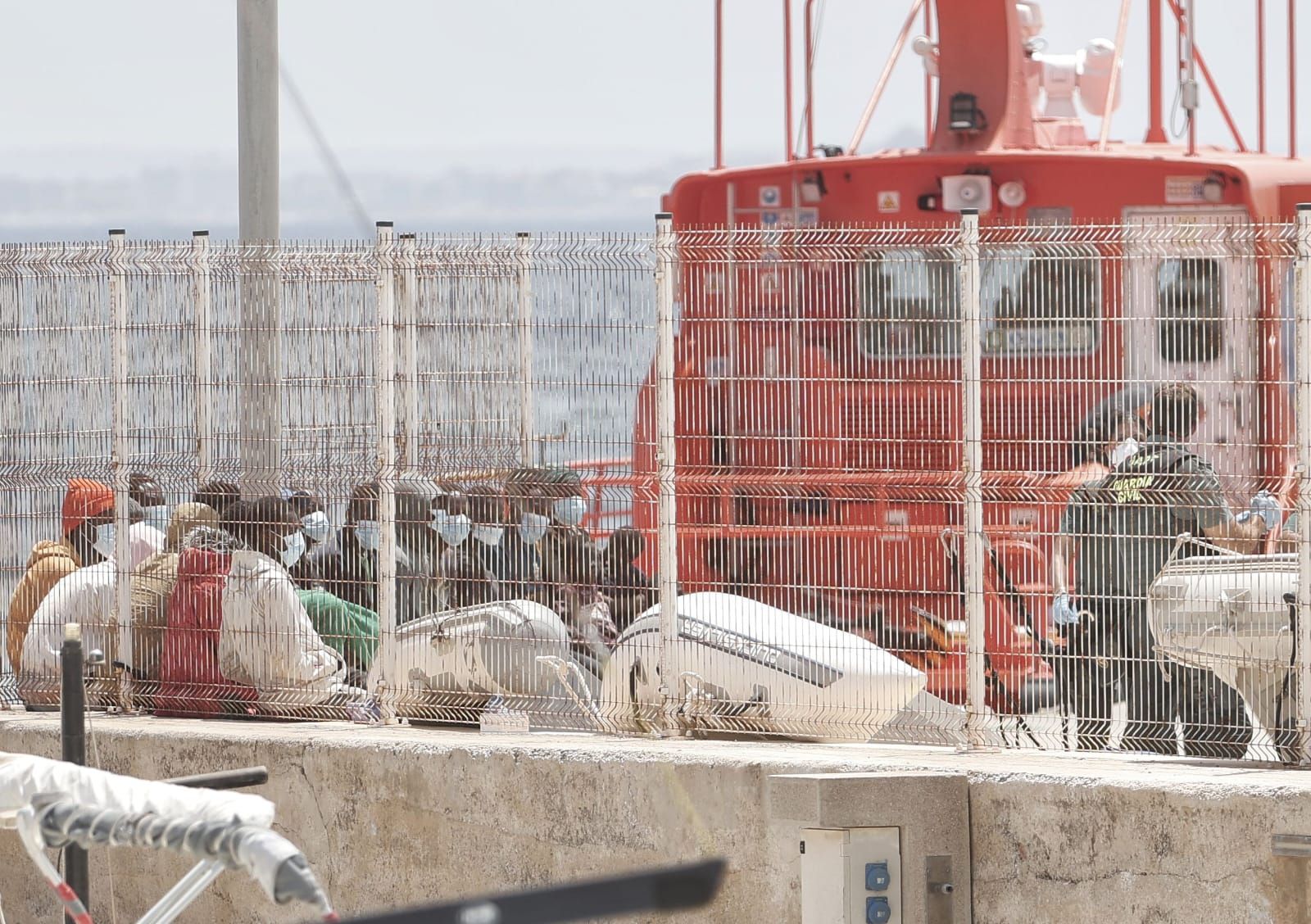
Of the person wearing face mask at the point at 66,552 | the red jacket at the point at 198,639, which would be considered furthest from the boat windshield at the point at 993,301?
the person wearing face mask at the point at 66,552

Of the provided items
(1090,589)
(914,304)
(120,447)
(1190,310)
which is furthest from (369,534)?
(1190,310)

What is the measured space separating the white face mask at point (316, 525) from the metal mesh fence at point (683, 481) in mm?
16

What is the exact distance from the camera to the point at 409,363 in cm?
1070

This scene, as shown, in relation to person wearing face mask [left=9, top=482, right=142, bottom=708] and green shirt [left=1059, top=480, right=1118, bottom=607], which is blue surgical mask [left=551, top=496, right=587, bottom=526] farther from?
person wearing face mask [left=9, top=482, right=142, bottom=708]

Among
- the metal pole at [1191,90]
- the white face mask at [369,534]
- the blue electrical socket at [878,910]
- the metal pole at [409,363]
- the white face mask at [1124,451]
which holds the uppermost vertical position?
the metal pole at [1191,90]

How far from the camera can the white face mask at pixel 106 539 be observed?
11.3 meters

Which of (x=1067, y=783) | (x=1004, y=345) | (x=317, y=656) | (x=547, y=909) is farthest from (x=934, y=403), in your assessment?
A: (x=547, y=909)

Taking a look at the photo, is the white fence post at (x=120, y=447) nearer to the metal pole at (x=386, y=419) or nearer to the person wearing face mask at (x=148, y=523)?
the person wearing face mask at (x=148, y=523)

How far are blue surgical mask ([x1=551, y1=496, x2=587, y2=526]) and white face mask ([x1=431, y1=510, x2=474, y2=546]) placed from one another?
478 mm

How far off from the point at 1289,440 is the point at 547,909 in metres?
6.16

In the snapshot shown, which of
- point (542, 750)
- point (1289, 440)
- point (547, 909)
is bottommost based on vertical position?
point (542, 750)

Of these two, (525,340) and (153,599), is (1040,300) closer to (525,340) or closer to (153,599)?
(525,340)

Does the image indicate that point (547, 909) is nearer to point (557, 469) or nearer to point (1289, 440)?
point (1289, 440)

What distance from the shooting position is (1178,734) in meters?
9.23
